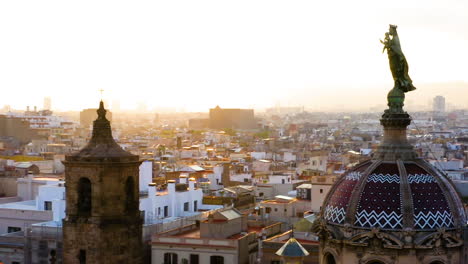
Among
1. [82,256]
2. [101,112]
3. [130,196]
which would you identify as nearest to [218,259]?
[130,196]

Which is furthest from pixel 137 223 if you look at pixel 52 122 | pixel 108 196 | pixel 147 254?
pixel 52 122

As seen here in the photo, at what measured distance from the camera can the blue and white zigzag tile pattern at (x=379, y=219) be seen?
1145cm

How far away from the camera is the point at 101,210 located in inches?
934

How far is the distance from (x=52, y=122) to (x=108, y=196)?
3907 inches

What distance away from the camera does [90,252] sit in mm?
23703

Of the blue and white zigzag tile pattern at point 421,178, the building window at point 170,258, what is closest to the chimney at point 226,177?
the building window at point 170,258

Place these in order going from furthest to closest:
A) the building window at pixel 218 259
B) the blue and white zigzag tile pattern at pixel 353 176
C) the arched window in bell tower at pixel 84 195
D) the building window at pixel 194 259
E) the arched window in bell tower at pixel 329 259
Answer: the building window at pixel 194 259, the building window at pixel 218 259, the arched window in bell tower at pixel 84 195, the blue and white zigzag tile pattern at pixel 353 176, the arched window in bell tower at pixel 329 259

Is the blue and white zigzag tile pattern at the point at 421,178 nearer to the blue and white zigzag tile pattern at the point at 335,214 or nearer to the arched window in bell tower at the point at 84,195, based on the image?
the blue and white zigzag tile pattern at the point at 335,214

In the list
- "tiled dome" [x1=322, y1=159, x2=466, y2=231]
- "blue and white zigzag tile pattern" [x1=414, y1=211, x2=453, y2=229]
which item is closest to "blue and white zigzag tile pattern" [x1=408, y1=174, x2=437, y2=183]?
"tiled dome" [x1=322, y1=159, x2=466, y2=231]

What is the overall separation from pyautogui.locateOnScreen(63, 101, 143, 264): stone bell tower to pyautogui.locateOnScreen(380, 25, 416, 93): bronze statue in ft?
44.0

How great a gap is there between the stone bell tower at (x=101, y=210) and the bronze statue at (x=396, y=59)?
1340 cm

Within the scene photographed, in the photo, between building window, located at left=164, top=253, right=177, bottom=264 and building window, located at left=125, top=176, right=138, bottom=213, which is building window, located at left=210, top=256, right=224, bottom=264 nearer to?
building window, located at left=164, top=253, right=177, bottom=264

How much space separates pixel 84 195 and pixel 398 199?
14.8 meters

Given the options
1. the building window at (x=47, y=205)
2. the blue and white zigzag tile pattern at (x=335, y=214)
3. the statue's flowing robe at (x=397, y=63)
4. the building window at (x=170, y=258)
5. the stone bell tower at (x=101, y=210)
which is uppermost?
the statue's flowing robe at (x=397, y=63)
